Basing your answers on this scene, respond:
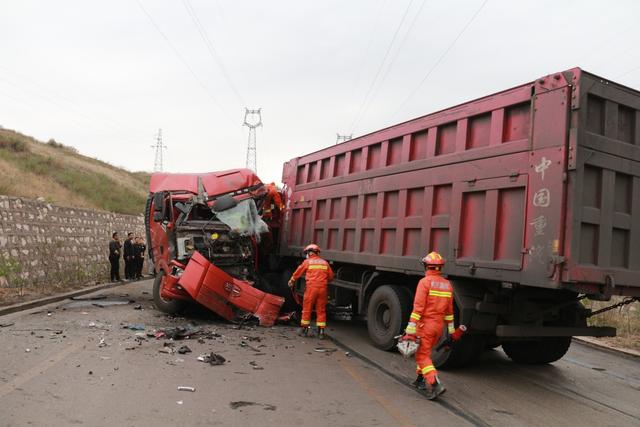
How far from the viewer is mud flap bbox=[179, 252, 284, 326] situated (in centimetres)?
→ 864

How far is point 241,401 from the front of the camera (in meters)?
Answer: 4.50

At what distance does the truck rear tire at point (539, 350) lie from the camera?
6.91 m

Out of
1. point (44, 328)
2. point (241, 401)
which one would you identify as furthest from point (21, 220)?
point (241, 401)

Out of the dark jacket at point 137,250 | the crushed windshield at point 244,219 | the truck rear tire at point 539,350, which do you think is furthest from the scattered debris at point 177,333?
the dark jacket at point 137,250

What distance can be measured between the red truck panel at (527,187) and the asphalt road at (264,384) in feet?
4.07

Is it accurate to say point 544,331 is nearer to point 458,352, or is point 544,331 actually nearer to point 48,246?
point 458,352

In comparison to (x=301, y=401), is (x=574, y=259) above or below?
above

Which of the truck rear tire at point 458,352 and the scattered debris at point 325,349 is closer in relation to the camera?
the truck rear tire at point 458,352

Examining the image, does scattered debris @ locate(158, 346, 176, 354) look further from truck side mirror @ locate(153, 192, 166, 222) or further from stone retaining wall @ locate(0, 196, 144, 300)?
stone retaining wall @ locate(0, 196, 144, 300)

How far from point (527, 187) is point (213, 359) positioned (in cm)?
397

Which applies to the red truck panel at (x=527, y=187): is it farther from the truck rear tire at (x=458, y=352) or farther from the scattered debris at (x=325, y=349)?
the scattered debris at (x=325, y=349)

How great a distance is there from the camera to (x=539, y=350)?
7031mm

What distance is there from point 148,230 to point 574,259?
27.4 feet

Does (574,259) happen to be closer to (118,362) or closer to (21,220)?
(118,362)
